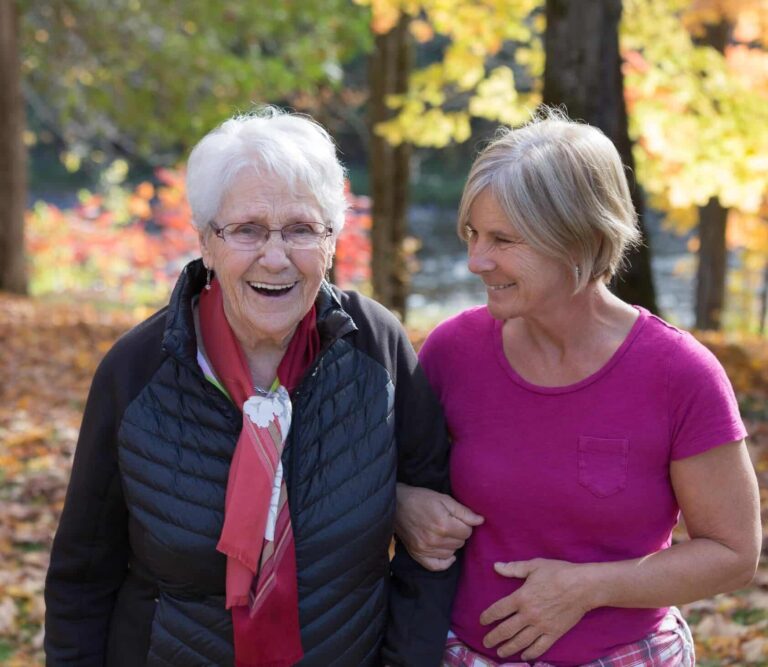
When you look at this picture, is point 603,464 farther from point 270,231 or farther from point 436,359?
point 270,231

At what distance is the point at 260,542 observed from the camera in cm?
229

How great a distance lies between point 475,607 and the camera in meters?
2.49

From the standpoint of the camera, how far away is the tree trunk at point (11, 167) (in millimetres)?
11758

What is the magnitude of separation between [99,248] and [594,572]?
18255mm

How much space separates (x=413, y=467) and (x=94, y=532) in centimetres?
77

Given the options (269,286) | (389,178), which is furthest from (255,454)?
(389,178)

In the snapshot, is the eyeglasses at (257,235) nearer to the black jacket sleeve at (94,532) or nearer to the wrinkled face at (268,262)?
the wrinkled face at (268,262)

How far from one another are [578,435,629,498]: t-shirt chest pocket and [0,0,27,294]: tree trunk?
35.7ft

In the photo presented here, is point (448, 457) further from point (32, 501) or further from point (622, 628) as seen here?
point (32, 501)

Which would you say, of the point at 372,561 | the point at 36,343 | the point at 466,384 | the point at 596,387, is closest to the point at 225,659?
the point at 372,561

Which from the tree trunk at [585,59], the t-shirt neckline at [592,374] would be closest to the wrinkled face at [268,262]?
the t-shirt neckline at [592,374]

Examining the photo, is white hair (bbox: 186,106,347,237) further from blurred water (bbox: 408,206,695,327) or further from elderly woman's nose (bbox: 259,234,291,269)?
blurred water (bbox: 408,206,695,327)

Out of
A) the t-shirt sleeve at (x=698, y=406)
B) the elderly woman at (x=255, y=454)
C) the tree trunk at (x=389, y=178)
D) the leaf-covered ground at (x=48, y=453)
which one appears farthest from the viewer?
the tree trunk at (x=389, y=178)

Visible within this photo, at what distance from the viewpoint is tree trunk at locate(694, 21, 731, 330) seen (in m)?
13.2
